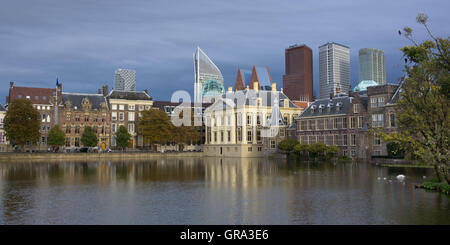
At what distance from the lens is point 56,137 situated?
102438 millimetres

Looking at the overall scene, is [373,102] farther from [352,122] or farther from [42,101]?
[42,101]

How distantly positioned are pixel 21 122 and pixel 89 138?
1780cm

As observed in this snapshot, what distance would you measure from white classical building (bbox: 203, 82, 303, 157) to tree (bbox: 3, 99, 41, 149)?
4445 centimetres

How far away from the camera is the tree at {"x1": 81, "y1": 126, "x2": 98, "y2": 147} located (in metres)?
107

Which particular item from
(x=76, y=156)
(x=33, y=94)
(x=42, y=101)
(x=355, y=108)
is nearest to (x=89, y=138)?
(x=76, y=156)

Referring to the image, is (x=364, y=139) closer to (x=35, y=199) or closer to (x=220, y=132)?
(x=220, y=132)

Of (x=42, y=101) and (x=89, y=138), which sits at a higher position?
(x=42, y=101)
